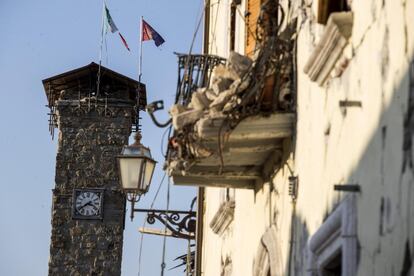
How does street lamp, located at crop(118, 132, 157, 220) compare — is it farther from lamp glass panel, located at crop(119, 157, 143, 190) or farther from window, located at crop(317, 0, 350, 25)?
window, located at crop(317, 0, 350, 25)

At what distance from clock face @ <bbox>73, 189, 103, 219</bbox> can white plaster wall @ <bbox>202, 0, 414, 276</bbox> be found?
3134cm

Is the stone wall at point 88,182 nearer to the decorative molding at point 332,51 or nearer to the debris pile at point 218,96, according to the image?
the debris pile at point 218,96

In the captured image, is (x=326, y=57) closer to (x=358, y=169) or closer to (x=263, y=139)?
(x=358, y=169)

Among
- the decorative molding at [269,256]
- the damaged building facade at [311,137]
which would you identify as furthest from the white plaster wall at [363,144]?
the decorative molding at [269,256]

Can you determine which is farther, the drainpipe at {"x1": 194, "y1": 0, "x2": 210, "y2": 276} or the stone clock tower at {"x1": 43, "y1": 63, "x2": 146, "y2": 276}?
the stone clock tower at {"x1": 43, "y1": 63, "x2": 146, "y2": 276}

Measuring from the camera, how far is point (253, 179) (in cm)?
1159

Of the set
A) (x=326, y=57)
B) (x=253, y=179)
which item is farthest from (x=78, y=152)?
(x=326, y=57)

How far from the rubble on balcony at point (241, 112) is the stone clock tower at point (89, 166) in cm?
3094

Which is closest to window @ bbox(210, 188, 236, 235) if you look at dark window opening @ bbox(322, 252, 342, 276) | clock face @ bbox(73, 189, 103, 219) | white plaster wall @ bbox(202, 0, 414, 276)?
white plaster wall @ bbox(202, 0, 414, 276)

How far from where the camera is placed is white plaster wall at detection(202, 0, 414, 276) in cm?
670

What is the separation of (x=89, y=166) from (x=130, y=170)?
29625 mm

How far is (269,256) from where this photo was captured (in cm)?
1043

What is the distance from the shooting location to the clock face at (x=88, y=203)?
4181 cm

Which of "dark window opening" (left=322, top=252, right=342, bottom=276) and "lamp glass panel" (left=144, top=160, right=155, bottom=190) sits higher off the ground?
"lamp glass panel" (left=144, top=160, right=155, bottom=190)
